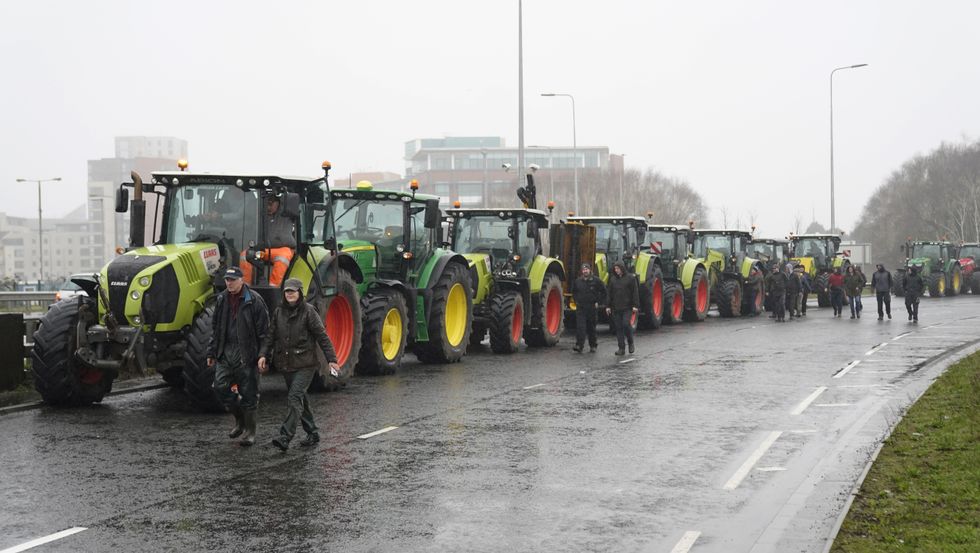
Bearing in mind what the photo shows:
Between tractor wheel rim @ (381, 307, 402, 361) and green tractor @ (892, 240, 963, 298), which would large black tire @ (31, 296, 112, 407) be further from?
green tractor @ (892, 240, 963, 298)

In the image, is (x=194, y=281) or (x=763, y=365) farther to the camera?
(x=763, y=365)

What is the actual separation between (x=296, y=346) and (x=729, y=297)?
25282mm

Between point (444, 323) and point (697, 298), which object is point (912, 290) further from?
point (444, 323)

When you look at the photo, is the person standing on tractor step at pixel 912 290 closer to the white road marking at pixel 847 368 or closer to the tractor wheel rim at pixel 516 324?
the white road marking at pixel 847 368

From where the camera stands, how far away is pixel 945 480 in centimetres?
893

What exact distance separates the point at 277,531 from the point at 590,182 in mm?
96080

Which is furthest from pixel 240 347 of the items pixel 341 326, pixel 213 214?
pixel 341 326

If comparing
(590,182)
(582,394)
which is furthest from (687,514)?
(590,182)

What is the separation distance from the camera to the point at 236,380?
10.9 metres

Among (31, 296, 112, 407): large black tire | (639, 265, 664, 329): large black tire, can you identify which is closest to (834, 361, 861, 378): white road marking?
(639, 265, 664, 329): large black tire

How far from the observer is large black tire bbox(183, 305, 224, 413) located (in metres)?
12.4

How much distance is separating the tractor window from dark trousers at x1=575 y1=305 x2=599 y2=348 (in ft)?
29.4

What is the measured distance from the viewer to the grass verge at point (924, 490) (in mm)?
7145

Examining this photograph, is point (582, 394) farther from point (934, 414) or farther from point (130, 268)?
point (130, 268)
